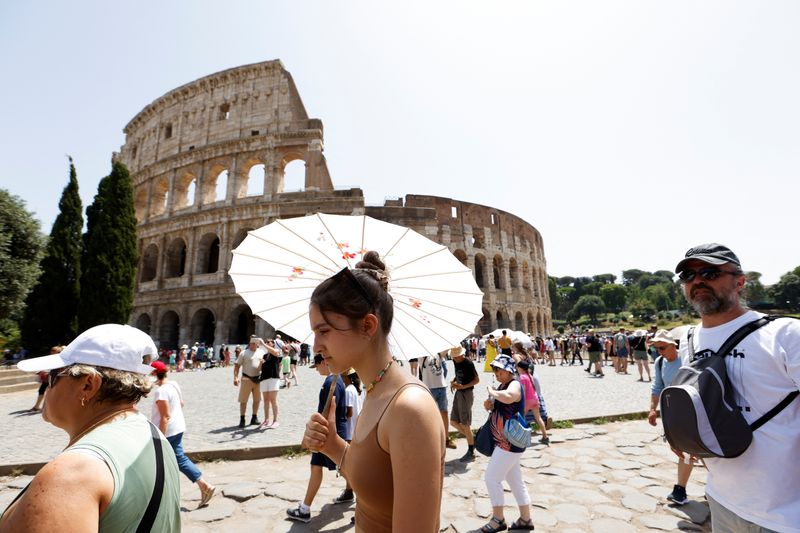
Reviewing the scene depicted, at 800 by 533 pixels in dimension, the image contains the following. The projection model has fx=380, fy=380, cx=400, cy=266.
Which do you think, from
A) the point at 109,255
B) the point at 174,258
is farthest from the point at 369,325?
the point at 174,258

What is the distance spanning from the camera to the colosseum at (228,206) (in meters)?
24.0

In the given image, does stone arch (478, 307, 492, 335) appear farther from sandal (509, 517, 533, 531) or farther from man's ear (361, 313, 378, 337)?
man's ear (361, 313, 378, 337)

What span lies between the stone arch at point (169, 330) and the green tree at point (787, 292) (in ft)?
297

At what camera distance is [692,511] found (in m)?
3.56

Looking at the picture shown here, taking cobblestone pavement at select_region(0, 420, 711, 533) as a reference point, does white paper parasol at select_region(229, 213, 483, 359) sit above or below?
above

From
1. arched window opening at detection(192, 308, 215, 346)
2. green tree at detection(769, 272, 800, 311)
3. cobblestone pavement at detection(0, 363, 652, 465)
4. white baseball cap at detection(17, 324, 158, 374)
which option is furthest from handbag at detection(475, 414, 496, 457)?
green tree at detection(769, 272, 800, 311)

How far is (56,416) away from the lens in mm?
1322

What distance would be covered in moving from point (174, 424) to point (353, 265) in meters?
3.29

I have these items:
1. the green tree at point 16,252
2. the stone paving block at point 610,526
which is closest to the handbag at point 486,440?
the stone paving block at point 610,526

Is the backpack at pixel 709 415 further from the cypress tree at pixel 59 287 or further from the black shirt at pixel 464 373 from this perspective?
the cypress tree at pixel 59 287

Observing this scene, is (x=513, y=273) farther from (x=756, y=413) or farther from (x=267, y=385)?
(x=756, y=413)

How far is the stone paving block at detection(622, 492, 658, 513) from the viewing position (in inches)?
144

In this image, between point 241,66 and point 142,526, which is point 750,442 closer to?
point 142,526

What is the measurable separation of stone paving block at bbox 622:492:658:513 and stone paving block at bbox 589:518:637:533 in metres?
0.37
